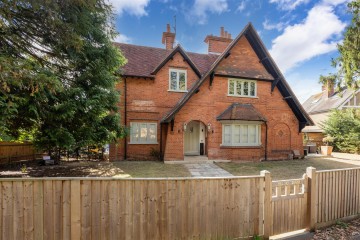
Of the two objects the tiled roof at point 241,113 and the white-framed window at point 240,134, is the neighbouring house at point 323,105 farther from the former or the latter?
the white-framed window at point 240,134

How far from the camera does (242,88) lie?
15.8 meters

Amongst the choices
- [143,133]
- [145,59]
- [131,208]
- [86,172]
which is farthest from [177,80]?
[131,208]

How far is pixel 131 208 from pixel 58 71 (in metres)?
8.26

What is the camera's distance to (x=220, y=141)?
582 inches

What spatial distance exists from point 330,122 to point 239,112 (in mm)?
15093

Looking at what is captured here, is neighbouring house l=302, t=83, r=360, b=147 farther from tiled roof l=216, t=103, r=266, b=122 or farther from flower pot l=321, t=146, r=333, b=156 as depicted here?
tiled roof l=216, t=103, r=266, b=122

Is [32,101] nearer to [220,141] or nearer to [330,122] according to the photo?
[220,141]

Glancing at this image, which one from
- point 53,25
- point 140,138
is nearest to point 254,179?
point 53,25

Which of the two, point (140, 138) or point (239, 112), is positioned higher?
point (239, 112)

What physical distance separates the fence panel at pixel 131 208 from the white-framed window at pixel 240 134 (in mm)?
10428

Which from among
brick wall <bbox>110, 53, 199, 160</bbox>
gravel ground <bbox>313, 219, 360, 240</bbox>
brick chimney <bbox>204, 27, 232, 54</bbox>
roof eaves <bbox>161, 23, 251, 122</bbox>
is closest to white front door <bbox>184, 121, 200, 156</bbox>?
brick wall <bbox>110, 53, 199, 160</bbox>

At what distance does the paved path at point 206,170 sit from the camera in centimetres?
1120

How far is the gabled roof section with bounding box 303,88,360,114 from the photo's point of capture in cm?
2970

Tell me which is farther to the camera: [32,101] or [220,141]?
[220,141]
